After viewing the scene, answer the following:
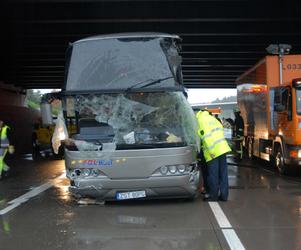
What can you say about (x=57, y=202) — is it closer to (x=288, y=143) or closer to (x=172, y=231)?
(x=172, y=231)

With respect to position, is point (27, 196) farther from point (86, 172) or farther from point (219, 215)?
point (219, 215)

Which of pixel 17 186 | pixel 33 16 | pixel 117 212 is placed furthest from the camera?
pixel 33 16

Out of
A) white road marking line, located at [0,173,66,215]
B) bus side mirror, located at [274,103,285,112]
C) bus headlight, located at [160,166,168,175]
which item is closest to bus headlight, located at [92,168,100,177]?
bus headlight, located at [160,166,168,175]

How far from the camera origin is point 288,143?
45.1 feet

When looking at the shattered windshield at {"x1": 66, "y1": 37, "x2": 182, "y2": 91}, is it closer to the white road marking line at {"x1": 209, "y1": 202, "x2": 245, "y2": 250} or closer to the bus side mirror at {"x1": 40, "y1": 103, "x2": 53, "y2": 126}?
the bus side mirror at {"x1": 40, "y1": 103, "x2": 53, "y2": 126}

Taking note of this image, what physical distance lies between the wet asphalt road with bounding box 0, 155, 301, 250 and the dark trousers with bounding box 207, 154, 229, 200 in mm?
250

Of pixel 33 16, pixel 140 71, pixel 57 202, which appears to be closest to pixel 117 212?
pixel 57 202

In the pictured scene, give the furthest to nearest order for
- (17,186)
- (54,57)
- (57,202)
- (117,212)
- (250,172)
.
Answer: (54,57)
(250,172)
(17,186)
(57,202)
(117,212)

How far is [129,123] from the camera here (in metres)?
9.59

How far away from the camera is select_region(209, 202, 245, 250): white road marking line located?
6.84m

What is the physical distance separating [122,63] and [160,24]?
11.5m

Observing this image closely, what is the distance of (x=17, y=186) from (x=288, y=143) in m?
6.93

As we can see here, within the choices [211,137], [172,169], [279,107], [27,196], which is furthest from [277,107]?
[27,196]

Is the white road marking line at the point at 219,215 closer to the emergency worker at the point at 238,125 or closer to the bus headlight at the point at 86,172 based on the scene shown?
the bus headlight at the point at 86,172
